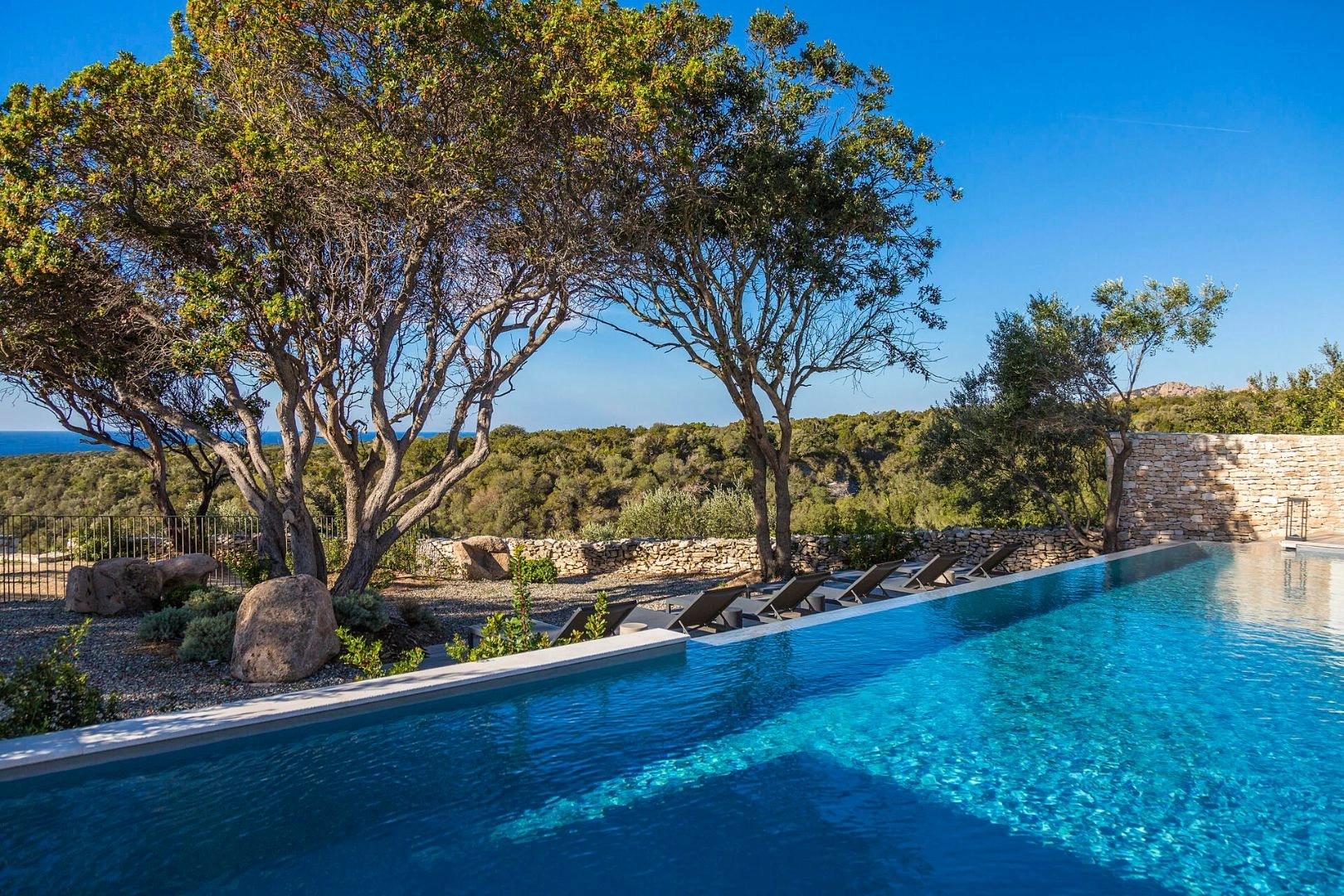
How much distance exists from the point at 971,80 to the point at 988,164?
84.5 inches

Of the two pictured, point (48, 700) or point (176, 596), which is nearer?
point (48, 700)

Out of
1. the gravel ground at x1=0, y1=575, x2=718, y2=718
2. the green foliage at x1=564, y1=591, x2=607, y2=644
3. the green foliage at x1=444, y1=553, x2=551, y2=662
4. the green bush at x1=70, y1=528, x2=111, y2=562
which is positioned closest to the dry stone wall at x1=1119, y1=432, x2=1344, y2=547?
the gravel ground at x1=0, y1=575, x2=718, y2=718

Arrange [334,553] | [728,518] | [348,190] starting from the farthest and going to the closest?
[728,518] < [334,553] < [348,190]

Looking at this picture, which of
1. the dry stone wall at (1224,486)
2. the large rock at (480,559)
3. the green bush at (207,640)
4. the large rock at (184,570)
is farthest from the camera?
the dry stone wall at (1224,486)

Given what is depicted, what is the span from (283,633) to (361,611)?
1.31m

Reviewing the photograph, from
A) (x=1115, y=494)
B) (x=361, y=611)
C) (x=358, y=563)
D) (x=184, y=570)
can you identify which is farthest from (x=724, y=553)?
(x=184, y=570)

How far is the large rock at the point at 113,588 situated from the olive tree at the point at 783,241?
285 inches

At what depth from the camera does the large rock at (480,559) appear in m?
15.2

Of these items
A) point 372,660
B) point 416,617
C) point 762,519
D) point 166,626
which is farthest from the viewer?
point 762,519

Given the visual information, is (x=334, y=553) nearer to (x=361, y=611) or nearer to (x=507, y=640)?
(x=361, y=611)

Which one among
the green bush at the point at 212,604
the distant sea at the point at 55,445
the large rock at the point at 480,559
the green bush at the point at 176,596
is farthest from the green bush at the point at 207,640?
the large rock at the point at 480,559

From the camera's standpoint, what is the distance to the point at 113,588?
412 inches

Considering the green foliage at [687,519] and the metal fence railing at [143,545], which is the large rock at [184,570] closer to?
the metal fence railing at [143,545]

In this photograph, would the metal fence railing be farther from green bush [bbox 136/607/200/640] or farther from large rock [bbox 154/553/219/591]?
green bush [bbox 136/607/200/640]
